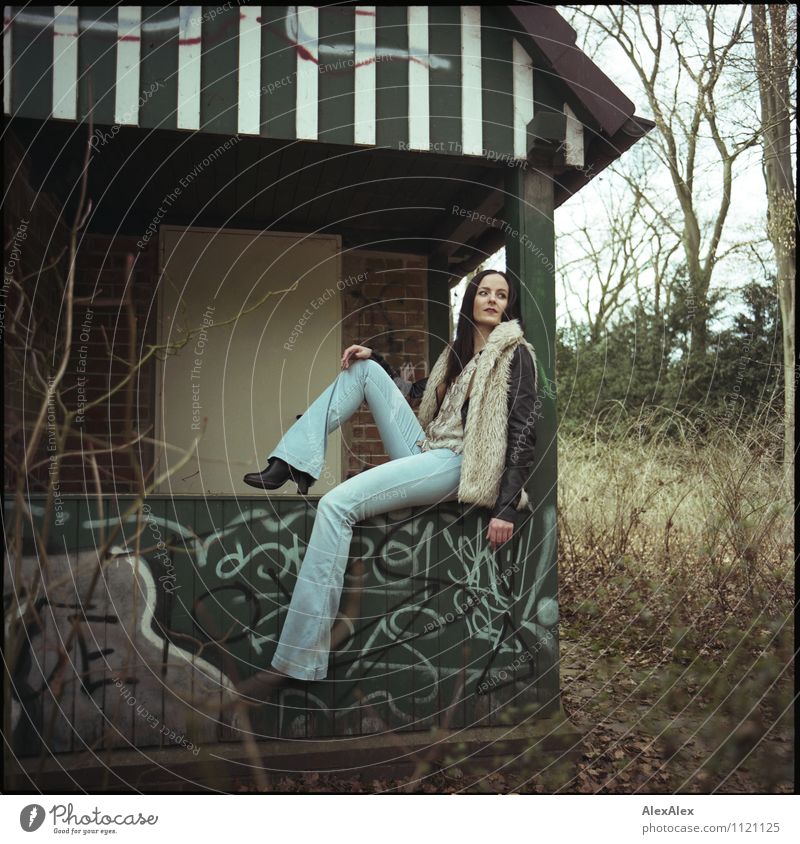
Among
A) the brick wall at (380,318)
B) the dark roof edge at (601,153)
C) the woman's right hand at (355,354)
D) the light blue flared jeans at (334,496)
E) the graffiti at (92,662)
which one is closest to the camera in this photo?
the graffiti at (92,662)

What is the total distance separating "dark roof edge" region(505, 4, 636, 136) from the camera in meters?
3.46

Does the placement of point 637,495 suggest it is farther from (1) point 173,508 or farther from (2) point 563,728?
(1) point 173,508

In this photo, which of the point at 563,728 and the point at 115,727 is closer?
the point at 115,727

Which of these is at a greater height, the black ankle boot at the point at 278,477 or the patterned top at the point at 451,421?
the patterned top at the point at 451,421

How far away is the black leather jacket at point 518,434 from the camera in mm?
3303

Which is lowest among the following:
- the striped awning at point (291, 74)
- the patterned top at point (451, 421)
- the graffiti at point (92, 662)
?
the graffiti at point (92, 662)

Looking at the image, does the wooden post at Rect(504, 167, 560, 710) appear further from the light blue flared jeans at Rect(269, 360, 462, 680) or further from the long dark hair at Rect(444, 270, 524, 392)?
the light blue flared jeans at Rect(269, 360, 462, 680)

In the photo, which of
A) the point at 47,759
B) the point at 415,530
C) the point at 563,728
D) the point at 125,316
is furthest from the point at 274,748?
the point at 125,316

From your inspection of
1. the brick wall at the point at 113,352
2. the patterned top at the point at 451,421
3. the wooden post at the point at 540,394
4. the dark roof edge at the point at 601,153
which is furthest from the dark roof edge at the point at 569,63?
the brick wall at the point at 113,352

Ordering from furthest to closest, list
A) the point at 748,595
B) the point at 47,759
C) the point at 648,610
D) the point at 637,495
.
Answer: the point at 637,495 < the point at 648,610 < the point at 748,595 < the point at 47,759

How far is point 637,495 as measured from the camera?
6328 mm

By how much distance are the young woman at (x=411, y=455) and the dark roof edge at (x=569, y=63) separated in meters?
0.93

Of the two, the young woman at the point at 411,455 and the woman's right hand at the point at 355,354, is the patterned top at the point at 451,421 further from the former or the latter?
the woman's right hand at the point at 355,354

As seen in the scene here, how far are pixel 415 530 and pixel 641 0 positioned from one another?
267 centimetres
